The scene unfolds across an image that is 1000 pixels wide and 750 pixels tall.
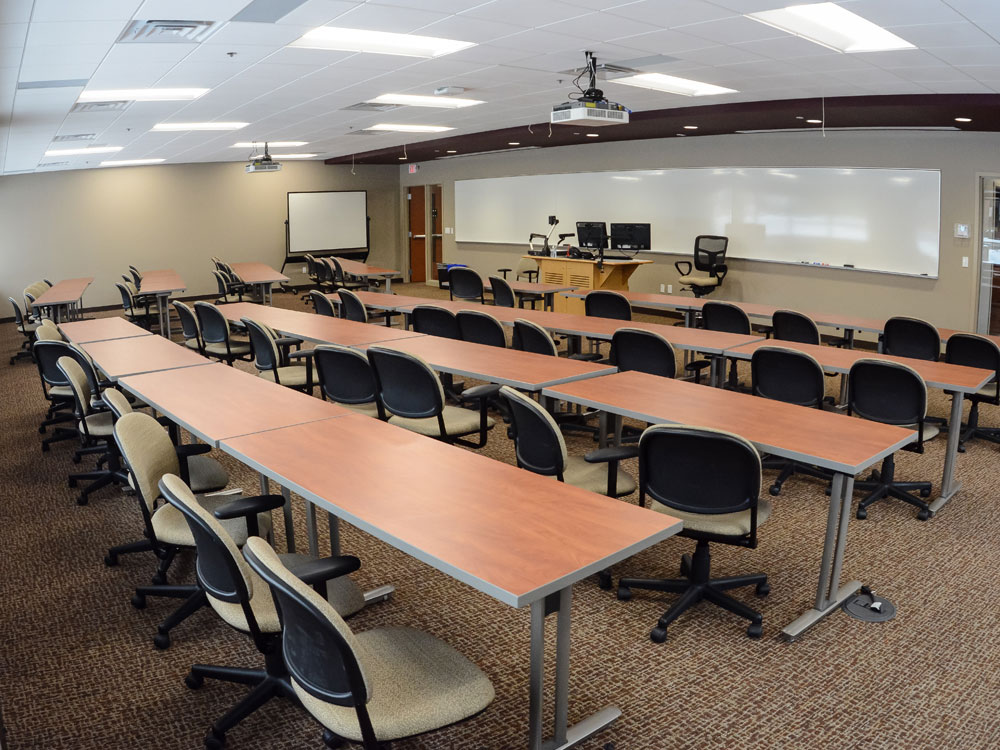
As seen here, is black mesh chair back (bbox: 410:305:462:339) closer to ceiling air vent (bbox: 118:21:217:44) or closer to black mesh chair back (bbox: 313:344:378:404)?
black mesh chair back (bbox: 313:344:378:404)

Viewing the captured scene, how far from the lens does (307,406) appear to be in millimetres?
3748

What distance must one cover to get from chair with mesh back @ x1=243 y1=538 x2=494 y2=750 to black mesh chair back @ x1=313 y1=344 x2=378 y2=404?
2.55m

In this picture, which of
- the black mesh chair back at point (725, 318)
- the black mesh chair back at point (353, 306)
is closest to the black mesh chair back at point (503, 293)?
the black mesh chair back at point (353, 306)

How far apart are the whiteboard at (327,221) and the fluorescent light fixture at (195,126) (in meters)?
8.01

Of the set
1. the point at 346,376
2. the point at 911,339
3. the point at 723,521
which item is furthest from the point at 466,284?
the point at 723,521

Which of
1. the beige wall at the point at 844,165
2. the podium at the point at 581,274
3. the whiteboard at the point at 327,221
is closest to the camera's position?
the beige wall at the point at 844,165

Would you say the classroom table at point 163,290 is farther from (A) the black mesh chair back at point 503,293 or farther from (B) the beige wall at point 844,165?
(B) the beige wall at point 844,165

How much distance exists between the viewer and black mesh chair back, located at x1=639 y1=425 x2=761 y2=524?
2832mm

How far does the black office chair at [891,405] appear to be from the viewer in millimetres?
4262

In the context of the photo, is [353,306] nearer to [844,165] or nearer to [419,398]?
[419,398]

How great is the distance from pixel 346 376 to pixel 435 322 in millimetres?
1915

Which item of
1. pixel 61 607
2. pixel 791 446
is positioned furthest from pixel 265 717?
pixel 791 446

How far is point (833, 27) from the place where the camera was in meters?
5.02

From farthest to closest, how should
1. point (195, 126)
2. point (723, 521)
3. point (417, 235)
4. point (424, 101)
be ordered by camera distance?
point (417, 235)
point (195, 126)
point (424, 101)
point (723, 521)
